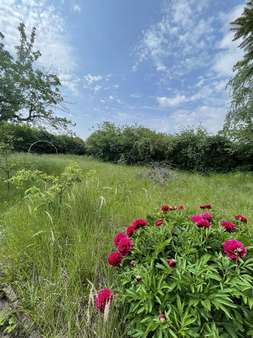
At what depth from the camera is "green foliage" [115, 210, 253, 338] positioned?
33.9 inches

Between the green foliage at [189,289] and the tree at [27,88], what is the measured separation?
22.4ft

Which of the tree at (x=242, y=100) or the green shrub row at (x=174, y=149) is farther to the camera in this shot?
the green shrub row at (x=174, y=149)

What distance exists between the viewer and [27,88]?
6.65 m

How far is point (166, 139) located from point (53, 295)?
9942mm

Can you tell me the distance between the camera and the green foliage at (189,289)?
2.83 ft

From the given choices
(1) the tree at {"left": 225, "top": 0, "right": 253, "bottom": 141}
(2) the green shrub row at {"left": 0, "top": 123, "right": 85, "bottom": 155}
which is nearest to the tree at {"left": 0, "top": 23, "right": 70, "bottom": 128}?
(2) the green shrub row at {"left": 0, "top": 123, "right": 85, "bottom": 155}

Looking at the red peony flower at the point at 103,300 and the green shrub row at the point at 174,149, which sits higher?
the green shrub row at the point at 174,149

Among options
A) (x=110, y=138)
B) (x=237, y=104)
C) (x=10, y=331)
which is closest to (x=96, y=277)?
(x=10, y=331)

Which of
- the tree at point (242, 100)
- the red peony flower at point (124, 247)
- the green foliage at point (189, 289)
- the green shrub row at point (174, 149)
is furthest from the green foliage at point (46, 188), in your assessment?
the green shrub row at point (174, 149)

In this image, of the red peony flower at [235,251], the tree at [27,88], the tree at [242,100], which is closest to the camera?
the red peony flower at [235,251]

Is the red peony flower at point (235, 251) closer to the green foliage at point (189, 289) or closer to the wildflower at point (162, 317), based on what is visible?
the green foliage at point (189, 289)

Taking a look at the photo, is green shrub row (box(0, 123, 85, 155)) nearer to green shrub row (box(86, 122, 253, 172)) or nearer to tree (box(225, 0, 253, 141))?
green shrub row (box(86, 122, 253, 172))

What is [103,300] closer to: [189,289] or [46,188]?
[189,289]

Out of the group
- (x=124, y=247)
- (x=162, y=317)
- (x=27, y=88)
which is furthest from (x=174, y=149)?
(x=162, y=317)
